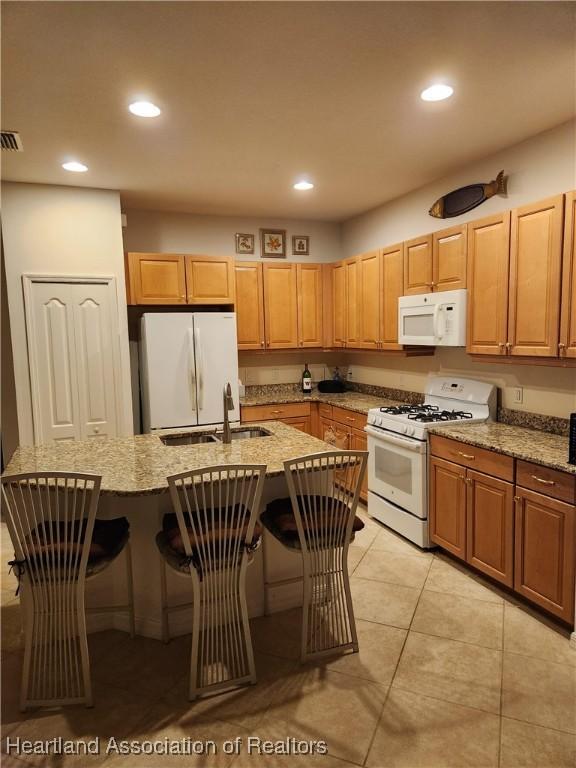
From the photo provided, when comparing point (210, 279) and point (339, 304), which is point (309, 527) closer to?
point (210, 279)

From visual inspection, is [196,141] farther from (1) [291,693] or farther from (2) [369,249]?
(1) [291,693]

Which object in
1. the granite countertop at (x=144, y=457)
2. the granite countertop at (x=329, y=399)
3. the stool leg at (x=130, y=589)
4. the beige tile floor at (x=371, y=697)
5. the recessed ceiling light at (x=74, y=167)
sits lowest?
the beige tile floor at (x=371, y=697)

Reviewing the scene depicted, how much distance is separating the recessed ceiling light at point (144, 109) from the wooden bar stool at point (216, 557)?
6.34 ft

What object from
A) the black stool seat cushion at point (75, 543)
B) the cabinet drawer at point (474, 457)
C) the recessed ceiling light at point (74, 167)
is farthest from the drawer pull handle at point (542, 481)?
the recessed ceiling light at point (74, 167)

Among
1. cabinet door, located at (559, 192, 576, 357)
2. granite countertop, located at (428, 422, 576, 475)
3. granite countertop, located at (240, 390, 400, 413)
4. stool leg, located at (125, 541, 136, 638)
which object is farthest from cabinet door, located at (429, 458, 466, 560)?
stool leg, located at (125, 541, 136, 638)

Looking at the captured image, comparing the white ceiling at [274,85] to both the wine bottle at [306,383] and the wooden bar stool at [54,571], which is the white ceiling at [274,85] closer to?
the wooden bar stool at [54,571]

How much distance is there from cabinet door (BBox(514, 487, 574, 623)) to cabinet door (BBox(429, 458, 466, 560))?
1.44ft

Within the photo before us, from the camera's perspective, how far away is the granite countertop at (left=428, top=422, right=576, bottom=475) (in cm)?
253

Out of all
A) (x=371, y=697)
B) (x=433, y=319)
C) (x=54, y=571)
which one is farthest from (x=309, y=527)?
(x=433, y=319)

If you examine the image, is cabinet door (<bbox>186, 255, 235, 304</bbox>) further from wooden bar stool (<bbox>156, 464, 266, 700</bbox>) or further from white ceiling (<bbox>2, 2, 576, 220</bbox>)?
wooden bar stool (<bbox>156, 464, 266, 700</bbox>)

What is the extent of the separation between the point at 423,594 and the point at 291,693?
117 centimetres

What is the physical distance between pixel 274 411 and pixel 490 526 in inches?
96.6

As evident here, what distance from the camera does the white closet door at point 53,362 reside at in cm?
382

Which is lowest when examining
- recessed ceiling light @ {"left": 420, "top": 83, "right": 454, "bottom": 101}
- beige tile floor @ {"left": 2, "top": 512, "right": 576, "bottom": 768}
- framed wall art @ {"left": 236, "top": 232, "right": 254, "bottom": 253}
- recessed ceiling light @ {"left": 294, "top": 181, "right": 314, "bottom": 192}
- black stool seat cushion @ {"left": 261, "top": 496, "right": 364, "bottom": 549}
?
beige tile floor @ {"left": 2, "top": 512, "right": 576, "bottom": 768}
